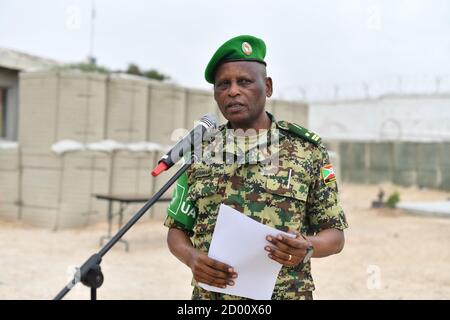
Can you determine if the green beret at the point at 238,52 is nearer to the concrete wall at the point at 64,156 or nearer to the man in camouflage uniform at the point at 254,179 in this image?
the man in camouflage uniform at the point at 254,179

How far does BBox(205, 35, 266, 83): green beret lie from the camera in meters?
1.51

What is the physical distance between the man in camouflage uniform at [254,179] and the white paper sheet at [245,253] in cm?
7

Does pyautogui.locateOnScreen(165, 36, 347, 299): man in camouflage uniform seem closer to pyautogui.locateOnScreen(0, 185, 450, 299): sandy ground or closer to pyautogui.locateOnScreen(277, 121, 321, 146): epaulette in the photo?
pyautogui.locateOnScreen(277, 121, 321, 146): epaulette

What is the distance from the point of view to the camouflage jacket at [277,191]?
147 centimetres

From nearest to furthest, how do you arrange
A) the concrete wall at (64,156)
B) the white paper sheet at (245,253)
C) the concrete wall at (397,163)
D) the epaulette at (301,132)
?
1. the white paper sheet at (245,253)
2. the epaulette at (301,132)
3. the concrete wall at (64,156)
4. the concrete wall at (397,163)

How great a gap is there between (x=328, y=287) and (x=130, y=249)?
9.67 ft

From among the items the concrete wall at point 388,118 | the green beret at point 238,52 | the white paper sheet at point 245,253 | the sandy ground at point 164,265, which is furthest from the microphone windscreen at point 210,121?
the concrete wall at point 388,118

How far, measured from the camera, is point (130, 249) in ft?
23.3

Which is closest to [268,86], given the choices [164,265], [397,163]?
[164,265]

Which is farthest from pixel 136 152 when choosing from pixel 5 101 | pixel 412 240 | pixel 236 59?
pixel 236 59

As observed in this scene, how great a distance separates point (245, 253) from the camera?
135 cm

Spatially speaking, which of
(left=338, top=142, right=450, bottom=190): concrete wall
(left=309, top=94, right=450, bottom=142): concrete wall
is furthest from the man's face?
(left=309, top=94, right=450, bottom=142): concrete wall

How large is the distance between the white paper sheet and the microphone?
187 millimetres

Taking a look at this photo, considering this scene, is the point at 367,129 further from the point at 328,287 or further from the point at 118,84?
the point at 328,287
